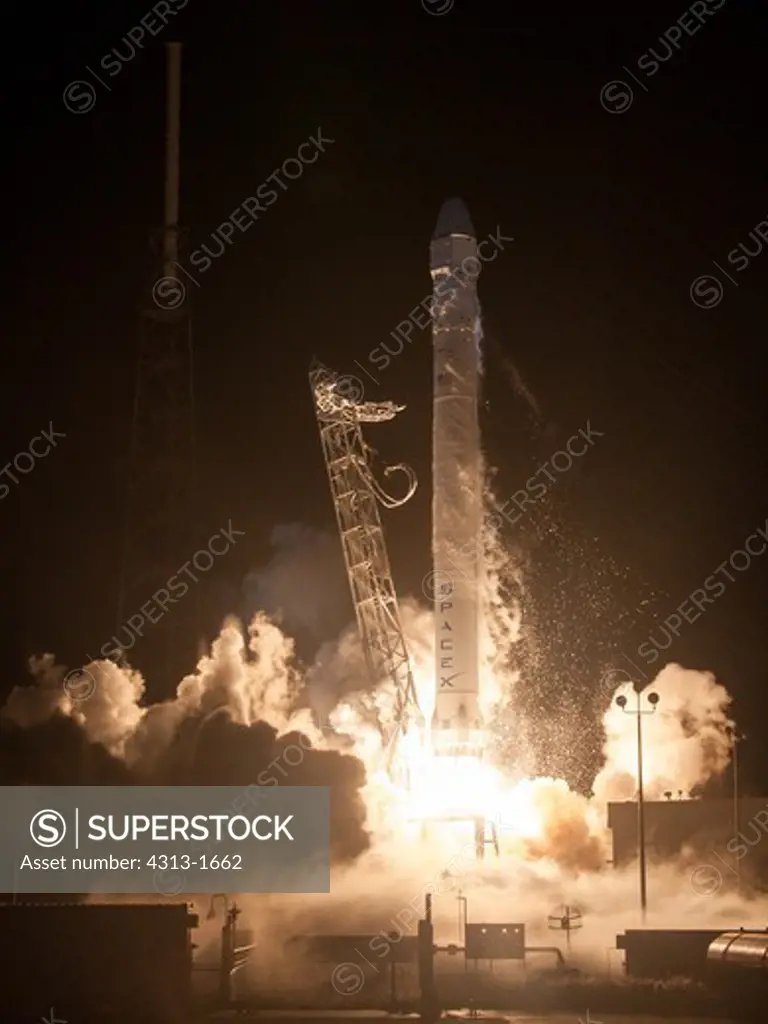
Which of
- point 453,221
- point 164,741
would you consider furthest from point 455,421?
point 164,741

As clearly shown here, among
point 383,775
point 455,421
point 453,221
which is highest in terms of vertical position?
point 453,221

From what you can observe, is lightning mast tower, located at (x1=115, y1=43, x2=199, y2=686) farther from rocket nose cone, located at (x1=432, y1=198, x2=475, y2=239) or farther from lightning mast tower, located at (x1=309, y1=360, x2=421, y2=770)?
rocket nose cone, located at (x1=432, y1=198, x2=475, y2=239)

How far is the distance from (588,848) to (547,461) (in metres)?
13.1

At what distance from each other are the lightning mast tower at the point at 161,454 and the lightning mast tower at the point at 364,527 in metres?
4.66

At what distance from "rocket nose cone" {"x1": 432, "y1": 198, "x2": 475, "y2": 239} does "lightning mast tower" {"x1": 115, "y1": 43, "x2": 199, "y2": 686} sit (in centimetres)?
914

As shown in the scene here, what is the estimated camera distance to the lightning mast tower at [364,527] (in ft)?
193

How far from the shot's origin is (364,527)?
59562 millimetres

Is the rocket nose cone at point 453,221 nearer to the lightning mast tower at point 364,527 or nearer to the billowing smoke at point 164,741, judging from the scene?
the lightning mast tower at point 364,527

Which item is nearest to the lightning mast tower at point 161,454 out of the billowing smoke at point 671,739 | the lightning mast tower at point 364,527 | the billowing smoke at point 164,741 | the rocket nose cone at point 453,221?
the billowing smoke at point 164,741

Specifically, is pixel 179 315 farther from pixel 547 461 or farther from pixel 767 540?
pixel 767 540

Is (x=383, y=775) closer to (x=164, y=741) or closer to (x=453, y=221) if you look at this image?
(x=164, y=741)

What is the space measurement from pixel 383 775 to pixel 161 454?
13087 millimetres

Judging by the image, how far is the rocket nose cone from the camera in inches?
2176

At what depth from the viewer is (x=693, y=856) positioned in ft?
191
